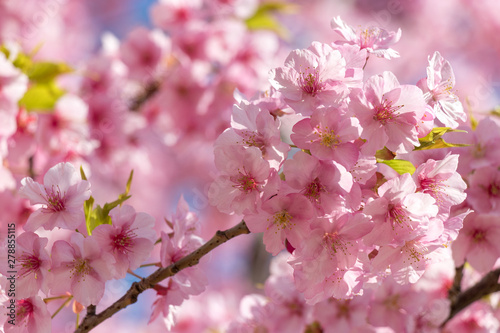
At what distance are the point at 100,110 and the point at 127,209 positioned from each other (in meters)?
1.40

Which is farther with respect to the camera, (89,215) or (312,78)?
(89,215)

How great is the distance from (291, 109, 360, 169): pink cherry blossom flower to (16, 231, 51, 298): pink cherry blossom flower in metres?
0.55

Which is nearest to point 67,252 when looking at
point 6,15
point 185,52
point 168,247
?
point 168,247

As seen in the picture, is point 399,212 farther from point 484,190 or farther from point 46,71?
point 46,71

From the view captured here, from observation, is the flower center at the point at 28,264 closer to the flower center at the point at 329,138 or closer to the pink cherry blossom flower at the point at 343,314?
the flower center at the point at 329,138

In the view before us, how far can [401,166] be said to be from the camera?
3.71ft

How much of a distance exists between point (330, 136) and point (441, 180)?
0.90ft

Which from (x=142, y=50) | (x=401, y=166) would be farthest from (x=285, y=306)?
(x=142, y=50)

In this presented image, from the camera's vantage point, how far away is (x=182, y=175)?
5438mm

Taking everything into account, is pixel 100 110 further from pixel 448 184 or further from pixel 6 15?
pixel 448 184

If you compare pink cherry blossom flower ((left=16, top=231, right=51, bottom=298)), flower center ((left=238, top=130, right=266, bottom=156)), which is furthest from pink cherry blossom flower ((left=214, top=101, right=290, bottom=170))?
pink cherry blossom flower ((left=16, top=231, right=51, bottom=298))

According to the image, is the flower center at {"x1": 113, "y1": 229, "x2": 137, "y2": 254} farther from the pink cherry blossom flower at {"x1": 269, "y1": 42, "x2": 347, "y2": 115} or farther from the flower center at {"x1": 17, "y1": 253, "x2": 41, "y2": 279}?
the pink cherry blossom flower at {"x1": 269, "y1": 42, "x2": 347, "y2": 115}

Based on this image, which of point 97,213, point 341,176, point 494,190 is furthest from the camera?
point 494,190

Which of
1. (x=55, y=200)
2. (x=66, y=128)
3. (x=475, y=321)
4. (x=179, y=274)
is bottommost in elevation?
(x=475, y=321)
